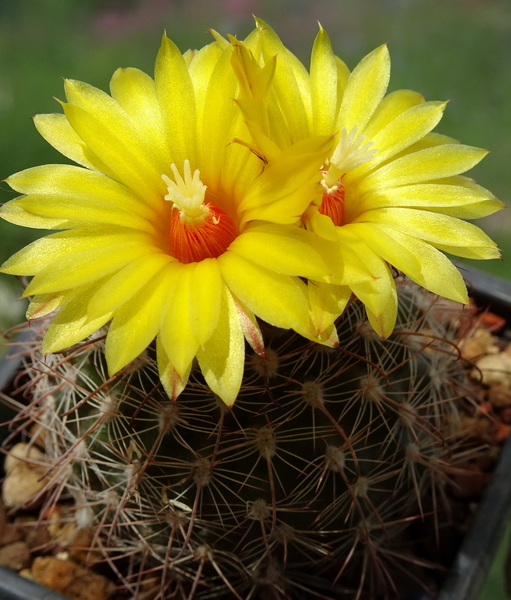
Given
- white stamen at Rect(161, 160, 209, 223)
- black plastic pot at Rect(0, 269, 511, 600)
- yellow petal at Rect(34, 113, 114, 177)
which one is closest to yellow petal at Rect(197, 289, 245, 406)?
white stamen at Rect(161, 160, 209, 223)

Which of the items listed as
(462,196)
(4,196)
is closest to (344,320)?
(462,196)

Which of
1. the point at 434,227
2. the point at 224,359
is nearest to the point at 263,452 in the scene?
the point at 224,359

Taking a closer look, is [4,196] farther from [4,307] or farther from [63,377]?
[63,377]

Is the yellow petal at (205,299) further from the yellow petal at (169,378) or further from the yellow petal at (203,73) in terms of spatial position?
the yellow petal at (203,73)

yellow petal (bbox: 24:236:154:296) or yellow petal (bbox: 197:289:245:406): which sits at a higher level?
yellow petal (bbox: 24:236:154:296)

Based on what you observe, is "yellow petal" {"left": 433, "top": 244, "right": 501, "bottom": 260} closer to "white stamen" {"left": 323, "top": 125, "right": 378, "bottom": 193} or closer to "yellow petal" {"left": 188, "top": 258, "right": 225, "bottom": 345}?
"white stamen" {"left": 323, "top": 125, "right": 378, "bottom": 193}

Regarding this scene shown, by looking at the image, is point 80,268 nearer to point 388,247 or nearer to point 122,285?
point 122,285
